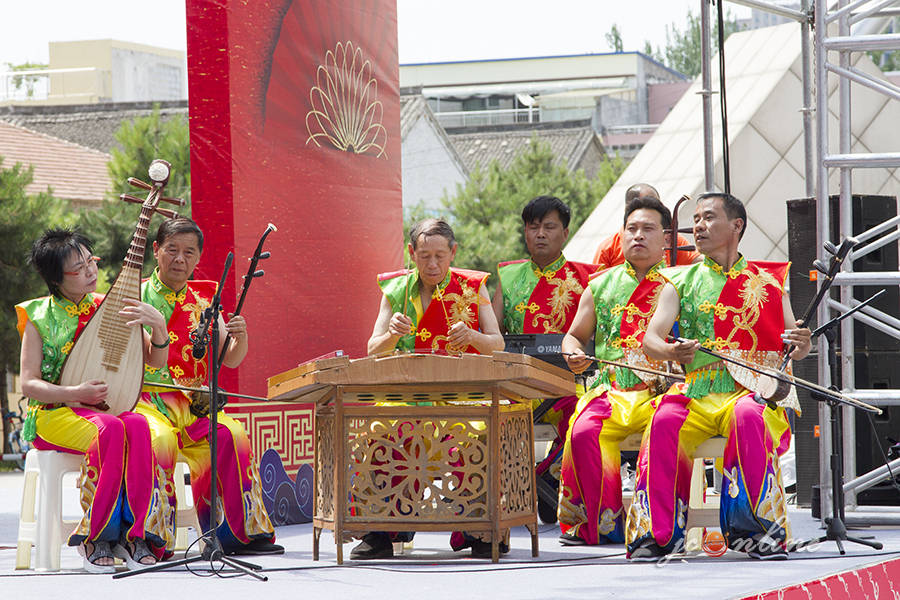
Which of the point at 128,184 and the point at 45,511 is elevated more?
the point at 128,184

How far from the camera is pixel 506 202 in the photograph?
2047cm

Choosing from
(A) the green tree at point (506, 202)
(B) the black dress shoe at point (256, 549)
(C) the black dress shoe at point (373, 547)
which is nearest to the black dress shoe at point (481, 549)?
(C) the black dress shoe at point (373, 547)

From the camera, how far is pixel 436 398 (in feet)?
15.7

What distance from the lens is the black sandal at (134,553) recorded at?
4.53m

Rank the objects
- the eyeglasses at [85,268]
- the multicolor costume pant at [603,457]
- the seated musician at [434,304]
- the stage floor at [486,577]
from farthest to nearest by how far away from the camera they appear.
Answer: the multicolor costume pant at [603,457], the seated musician at [434,304], the eyeglasses at [85,268], the stage floor at [486,577]

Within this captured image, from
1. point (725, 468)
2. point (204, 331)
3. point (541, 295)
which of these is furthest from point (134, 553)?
point (541, 295)

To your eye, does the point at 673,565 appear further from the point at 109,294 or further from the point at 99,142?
the point at 99,142

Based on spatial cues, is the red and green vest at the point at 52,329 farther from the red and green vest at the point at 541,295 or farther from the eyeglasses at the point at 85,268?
the red and green vest at the point at 541,295

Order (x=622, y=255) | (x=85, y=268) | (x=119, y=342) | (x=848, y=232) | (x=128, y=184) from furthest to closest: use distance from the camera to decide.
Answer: (x=128, y=184), (x=622, y=255), (x=848, y=232), (x=85, y=268), (x=119, y=342)

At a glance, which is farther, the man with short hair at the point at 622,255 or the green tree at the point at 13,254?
the green tree at the point at 13,254

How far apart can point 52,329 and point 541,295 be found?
227cm

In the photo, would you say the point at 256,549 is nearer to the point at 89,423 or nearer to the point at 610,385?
the point at 89,423

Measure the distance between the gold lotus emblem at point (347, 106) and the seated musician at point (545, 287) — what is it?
134 cm

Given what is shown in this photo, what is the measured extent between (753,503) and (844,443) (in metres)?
1.32
